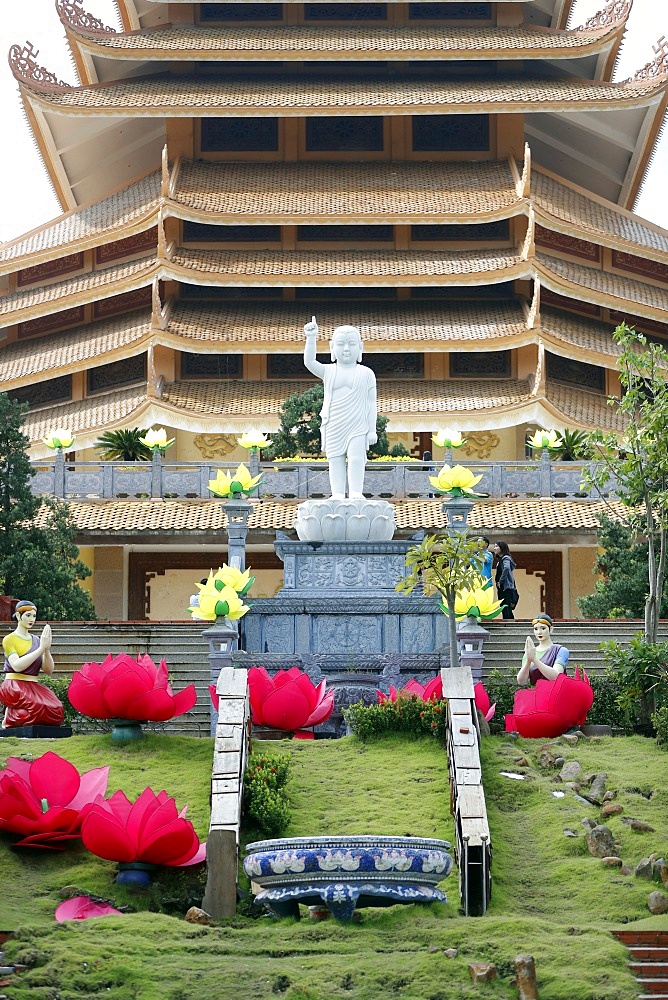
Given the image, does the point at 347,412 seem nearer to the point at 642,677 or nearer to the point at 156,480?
the point at 642,677

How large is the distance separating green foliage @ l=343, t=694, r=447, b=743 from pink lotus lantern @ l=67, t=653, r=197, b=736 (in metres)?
1.41

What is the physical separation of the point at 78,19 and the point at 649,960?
3692 cm

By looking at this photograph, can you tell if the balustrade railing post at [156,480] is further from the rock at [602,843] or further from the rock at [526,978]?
the rock at [526,978]

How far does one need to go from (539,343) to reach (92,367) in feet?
31.4

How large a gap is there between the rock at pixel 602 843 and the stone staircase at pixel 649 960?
5.01ft

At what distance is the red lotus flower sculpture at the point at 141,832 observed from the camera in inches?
473

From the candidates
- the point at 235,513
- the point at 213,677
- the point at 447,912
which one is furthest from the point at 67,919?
the point at 235,513

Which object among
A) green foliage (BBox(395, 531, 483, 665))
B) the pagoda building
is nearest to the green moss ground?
green foliage (BBox(395, 531, 483, 665))

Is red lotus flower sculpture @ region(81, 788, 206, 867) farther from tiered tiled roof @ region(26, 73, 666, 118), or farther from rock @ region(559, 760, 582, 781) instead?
tiered tiled roof @ region(26, 73, 666, 118)

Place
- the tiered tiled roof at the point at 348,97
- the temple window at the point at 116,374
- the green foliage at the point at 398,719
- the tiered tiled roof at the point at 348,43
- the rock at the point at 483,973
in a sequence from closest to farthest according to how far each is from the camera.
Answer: the rock at the point at 483,973, the green foliage at the point at 398,719, the temple window at the point at 116,374, the tiered tiled roof at the point at 348,97, the tiered tiled roof at the point at 348,43

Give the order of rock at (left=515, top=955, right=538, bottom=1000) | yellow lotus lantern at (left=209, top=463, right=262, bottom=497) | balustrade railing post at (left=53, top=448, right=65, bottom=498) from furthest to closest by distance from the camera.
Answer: balustrade railing post at (left=53, top=448, right=65, bottom=498), yellow lotus lantern at (left=209, top=463, right=262, bottom=497), rock at (left=515, top=955, right=538, bottom=1000)

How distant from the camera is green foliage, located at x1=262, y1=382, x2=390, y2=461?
110 feet

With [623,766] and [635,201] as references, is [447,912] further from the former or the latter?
[635,201]

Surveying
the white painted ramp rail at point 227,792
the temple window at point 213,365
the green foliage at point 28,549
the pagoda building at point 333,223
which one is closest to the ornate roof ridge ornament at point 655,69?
the pagoda building at point 333,223
